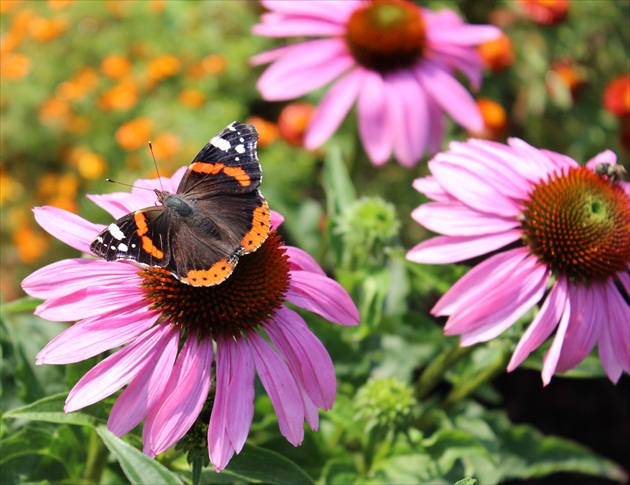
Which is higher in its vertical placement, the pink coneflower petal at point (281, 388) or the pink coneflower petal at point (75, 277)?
the pink coneflower petal at point (75, 277)

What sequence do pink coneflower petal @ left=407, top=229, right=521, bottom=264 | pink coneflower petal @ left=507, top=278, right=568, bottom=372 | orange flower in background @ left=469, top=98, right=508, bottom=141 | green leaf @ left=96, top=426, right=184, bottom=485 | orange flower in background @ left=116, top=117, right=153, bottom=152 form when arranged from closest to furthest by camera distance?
green leaf @ left=96, top=426, right=184, bottom=485, pink coneflower petal @ left=507, top=278, right=568, bottom=372, pink coneflower petal @ left=407, top=229, right=521, bottom=264, orange flower in background @ left=469, top=98, right=508, bottom=141, orange flower in background @ left=116, top=117, right=153, bottom=152

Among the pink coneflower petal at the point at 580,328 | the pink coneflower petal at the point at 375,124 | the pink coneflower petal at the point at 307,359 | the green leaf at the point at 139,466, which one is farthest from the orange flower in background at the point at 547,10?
the green leaf at the point at 139,466

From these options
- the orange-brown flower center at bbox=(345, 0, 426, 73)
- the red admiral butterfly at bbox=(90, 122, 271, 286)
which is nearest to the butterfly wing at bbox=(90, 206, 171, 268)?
the red admiral butterfly at bbox=(90, 122, 271, 286)

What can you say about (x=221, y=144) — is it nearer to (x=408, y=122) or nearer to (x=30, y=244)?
(x=408, y=122)

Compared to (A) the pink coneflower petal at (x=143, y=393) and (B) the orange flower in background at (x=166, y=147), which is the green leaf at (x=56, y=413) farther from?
(B) the orange flower in background at (x=166, y=147)

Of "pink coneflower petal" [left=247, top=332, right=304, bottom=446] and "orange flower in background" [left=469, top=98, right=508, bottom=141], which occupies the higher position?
"pink coneflower petal" [left=247, top=332, right=304, bottom=446]

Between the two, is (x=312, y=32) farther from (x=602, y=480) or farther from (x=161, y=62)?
(x=602, y=480)

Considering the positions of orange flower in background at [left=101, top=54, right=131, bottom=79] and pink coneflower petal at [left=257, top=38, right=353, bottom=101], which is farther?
orange flower in background at [left=101, top=54, right=131, bottom=79]

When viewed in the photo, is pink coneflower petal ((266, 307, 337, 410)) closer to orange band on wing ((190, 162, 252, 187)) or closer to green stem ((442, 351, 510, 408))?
orange band on wing ((190, 162, 252, 187))
